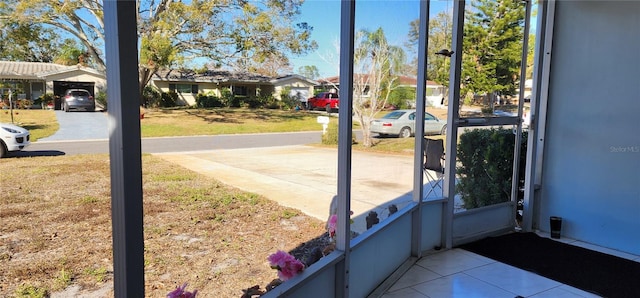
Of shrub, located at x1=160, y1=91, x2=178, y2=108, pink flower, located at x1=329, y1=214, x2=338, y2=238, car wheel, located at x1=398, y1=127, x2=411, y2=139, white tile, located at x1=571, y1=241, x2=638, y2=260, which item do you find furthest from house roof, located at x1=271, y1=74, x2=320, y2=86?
white tile, located at x1=571, y1=241, x2=638, y2=260

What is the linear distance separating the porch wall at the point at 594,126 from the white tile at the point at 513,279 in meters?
1.07

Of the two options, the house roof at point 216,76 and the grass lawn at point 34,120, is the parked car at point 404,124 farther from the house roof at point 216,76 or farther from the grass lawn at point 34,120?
the grass lawn at point 34,120

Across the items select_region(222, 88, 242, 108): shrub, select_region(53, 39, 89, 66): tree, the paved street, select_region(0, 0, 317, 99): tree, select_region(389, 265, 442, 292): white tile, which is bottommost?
select_region(389, 265, 442, 292): white tile

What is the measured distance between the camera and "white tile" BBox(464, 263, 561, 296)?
2.50 metres

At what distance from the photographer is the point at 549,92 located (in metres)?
3.53

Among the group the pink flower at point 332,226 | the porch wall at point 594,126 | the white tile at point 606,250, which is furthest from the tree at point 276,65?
the white tile at point 606,250

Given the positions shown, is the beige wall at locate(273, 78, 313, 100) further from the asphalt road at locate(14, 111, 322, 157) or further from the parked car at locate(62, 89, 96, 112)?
the parked car at locate(62, 89, 96, 112)

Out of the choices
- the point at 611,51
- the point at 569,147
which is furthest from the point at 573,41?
the point at 569,147

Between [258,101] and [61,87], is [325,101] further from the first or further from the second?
[61,87]

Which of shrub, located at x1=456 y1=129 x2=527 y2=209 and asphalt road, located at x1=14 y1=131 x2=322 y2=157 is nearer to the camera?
asphalt road, located at x1=14 y1=131 x2=322 y2=157

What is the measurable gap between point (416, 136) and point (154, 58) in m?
1.94

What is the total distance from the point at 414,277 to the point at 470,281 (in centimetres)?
36

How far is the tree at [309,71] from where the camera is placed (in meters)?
2.18

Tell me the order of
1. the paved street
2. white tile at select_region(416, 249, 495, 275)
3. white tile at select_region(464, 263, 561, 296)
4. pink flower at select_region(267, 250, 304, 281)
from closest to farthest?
the paved street, pink flower at select_region(267, 250, 304, 281), white tile at select_region(464, 263, 561, 296), white tile at select_region(416, 249, 495, 275)
